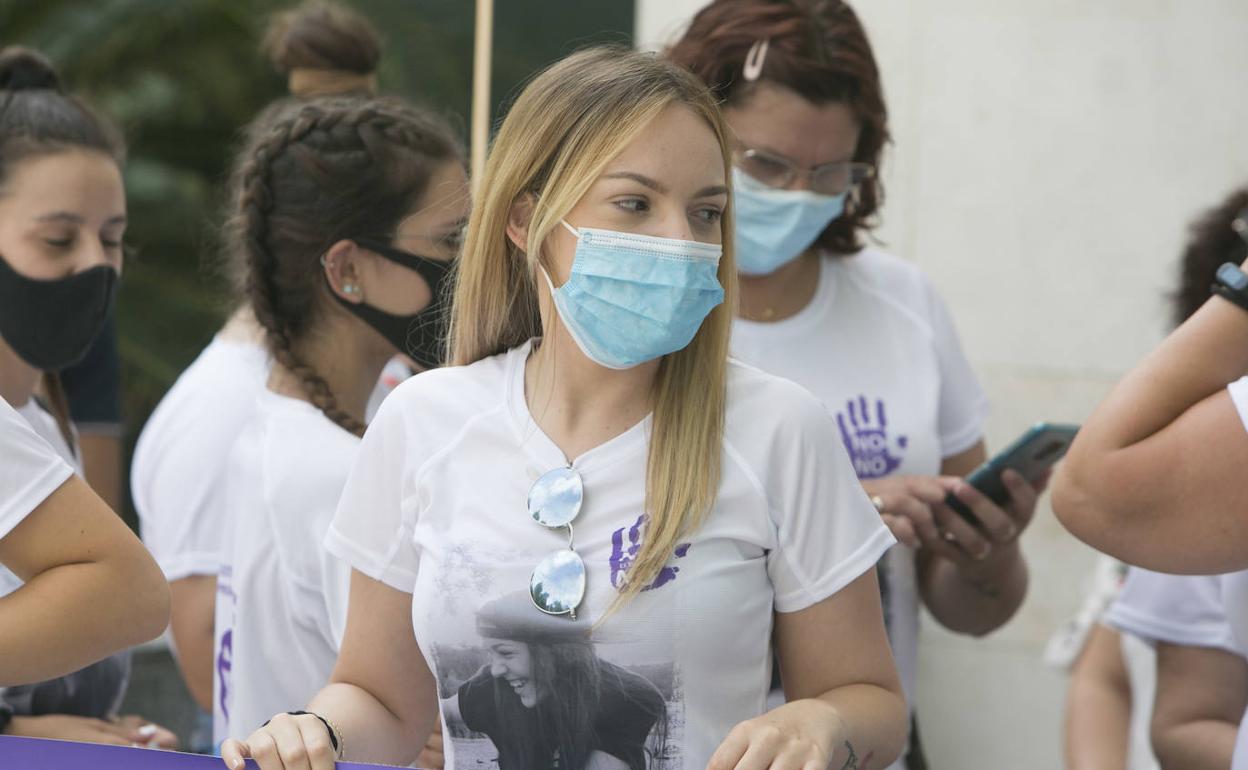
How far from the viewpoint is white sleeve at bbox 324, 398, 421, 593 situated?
6.47 feet

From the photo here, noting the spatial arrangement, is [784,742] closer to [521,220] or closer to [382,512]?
[382,512]

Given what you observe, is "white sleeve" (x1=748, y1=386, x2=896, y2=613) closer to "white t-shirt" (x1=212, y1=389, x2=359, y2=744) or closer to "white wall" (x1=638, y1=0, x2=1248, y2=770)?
"white t-shirt" (x1=212, y1=389, x2=359, y2=744)

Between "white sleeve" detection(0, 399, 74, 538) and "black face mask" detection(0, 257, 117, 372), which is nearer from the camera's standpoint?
"white sleeve" detection(0, 399, 74, 538)

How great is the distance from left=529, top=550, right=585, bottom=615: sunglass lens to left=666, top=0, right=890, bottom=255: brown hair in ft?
3.57

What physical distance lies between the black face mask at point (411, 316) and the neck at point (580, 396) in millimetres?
672

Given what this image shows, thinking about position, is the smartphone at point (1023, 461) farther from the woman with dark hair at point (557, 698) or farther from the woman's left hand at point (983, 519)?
the woman with dark hair at point (557, 698)

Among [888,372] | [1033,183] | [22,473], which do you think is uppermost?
[22,473]

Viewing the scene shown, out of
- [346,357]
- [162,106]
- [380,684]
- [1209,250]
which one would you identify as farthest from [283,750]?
[162,106]

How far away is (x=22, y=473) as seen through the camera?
5.82ft

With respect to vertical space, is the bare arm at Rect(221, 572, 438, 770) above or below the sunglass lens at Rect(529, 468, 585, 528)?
below

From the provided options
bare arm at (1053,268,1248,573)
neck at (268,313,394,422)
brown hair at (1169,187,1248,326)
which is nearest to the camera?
bare arm at (1053,268,1248,573)

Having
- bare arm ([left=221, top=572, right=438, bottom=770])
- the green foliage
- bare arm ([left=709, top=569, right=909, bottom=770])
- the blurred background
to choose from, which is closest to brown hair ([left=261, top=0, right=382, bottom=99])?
the blurred background

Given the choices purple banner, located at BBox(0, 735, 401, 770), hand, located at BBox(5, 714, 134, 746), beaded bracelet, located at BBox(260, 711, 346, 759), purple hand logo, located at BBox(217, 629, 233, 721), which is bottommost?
purple hand logo, located at BBox(217, 629, 233, 721)

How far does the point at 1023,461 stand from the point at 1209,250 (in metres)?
0.70
